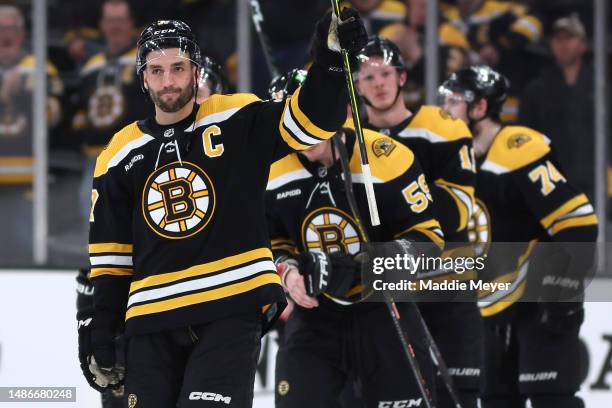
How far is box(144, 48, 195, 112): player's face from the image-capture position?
2924 millimetres

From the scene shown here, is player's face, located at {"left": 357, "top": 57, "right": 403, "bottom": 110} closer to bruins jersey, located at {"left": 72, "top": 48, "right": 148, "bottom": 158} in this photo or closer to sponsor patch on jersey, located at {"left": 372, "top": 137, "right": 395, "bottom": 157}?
sponsor patch on jersey, located at {"left": 372, "top": 137, "right": 395, "bottom": 157}

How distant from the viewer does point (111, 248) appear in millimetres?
2986

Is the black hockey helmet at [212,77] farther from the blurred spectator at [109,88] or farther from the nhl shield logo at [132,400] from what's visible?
the blurred spectator at [109,88]

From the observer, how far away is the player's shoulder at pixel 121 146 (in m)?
2.97

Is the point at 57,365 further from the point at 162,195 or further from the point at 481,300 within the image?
the point at 162,195

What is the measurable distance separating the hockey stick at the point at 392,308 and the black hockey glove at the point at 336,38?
2.40 ft

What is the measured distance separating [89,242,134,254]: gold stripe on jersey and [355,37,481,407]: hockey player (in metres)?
1.29

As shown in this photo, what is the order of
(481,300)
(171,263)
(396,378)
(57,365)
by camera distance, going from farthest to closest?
(57,365), (481,300), (396,378), (171,263)

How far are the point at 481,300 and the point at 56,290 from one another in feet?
5.73

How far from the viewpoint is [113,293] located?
9.85 feet

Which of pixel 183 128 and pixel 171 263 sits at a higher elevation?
pixel 183 128

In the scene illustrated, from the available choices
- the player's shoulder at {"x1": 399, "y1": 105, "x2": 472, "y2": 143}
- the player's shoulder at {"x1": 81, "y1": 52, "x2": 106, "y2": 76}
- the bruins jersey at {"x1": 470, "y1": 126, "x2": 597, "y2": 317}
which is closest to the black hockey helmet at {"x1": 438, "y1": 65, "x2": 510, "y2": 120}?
the bruins jersey at {"x1": 470, "y1": 126, "x2": 597, "y2": 317}

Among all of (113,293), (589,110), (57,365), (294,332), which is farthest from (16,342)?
(589,110)

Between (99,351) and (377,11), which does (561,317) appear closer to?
(99,351)
